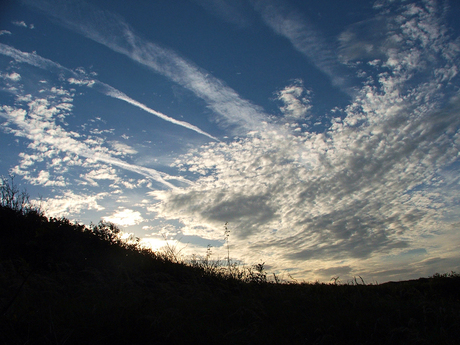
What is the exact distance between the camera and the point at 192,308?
6473mm

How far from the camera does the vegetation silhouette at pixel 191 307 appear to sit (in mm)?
4855

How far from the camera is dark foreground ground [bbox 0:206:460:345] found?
15.9 feet

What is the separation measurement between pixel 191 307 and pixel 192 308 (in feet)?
0.15

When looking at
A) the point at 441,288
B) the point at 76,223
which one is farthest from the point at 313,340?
the point at 76,223

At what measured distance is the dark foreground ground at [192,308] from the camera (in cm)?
484

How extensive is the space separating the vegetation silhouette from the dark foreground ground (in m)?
0.02

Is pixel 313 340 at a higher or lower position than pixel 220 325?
lower

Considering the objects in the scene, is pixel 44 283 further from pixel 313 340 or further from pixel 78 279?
pixel 313 340

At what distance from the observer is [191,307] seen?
6508mm

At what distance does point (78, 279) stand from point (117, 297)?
2.69 metres

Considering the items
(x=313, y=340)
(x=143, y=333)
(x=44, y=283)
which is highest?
(x=44, y=283)

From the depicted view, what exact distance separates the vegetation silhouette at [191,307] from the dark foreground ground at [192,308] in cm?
2

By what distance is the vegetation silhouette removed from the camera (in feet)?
15.9

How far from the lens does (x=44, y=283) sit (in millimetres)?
7293
